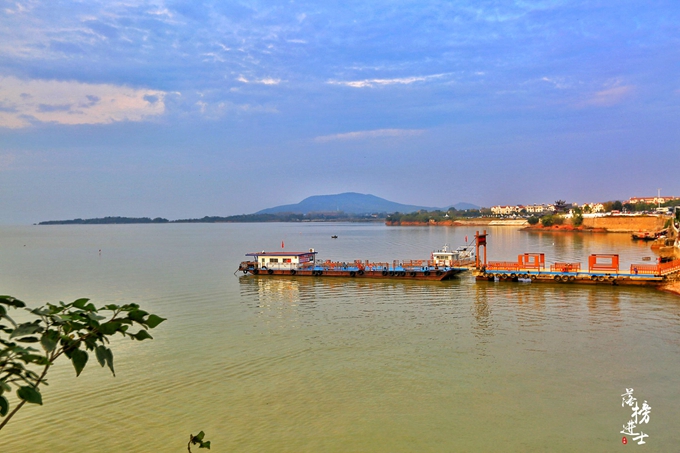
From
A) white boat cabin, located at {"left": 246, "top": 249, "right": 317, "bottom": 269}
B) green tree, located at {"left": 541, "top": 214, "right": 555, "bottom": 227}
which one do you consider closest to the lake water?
white boat cabin, located at {"left": 246, "top": 249, "right": 317, "bottom": 269}

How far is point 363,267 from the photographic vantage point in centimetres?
4272

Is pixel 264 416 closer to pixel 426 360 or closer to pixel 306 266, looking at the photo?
pixel 426 360

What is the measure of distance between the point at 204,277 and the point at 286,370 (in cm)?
2915

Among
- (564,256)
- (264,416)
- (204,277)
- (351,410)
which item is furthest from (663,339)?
(564,256)

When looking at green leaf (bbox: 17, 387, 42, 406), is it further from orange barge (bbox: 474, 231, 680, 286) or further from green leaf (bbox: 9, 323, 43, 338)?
orange barge (bbox: 474, 231, 680, 286)

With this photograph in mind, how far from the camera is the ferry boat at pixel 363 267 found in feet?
134

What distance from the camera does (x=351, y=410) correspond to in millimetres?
13625

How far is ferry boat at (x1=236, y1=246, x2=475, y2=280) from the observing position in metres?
40.8

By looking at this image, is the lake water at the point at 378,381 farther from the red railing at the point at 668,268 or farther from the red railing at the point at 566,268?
the red railing at the point at 566,268

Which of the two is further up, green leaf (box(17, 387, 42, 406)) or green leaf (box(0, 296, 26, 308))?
green leaf (box(0, 296, 26, 308))

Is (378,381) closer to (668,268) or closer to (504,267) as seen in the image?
(504,267)

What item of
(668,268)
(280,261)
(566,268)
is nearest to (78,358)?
(566,268)

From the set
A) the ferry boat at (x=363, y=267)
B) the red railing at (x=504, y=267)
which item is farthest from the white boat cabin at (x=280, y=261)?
the red railing at (x=504, y=267)

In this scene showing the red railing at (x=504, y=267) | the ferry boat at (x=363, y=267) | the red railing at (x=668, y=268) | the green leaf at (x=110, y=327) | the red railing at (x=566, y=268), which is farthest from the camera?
the ferry boat at (x=363, y=267)
